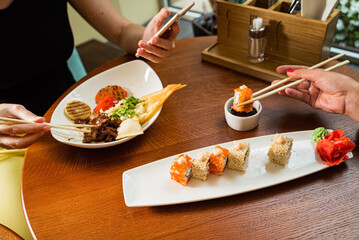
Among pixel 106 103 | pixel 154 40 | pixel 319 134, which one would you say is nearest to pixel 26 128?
pixel 106 103

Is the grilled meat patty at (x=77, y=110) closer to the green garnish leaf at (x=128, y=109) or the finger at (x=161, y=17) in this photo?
the green garnish leaf at (x=128, y=109)

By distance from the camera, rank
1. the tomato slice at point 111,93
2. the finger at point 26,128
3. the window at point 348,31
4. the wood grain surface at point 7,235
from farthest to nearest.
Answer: the window at point 348,31 → the tomato slice at point 111,93 → the finger at point 26,128 → the wood grain surface at point 7,235

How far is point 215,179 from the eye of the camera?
1144 mm

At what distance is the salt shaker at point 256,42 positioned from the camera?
159 cm

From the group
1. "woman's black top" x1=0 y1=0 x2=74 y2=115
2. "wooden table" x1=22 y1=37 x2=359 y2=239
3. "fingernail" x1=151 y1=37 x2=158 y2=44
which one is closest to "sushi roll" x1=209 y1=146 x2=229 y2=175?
"wooden table" x1=22 y1=37 x2=359 y2=239

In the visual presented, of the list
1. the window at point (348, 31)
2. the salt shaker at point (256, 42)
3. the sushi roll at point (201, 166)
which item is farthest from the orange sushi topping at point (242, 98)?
the window at point (348, 31)

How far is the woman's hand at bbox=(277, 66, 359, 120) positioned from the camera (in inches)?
47.3

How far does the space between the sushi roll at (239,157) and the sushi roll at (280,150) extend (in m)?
0.10

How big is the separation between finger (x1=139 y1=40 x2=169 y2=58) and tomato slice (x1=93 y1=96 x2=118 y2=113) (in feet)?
1.10

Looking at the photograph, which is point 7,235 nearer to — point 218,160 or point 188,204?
point 188,204

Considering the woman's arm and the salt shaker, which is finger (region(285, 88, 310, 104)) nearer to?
the salt shaker

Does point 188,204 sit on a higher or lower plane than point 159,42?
lower

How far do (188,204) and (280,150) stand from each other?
426 mm

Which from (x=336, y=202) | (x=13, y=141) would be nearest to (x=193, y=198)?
(x=336, y=202)
